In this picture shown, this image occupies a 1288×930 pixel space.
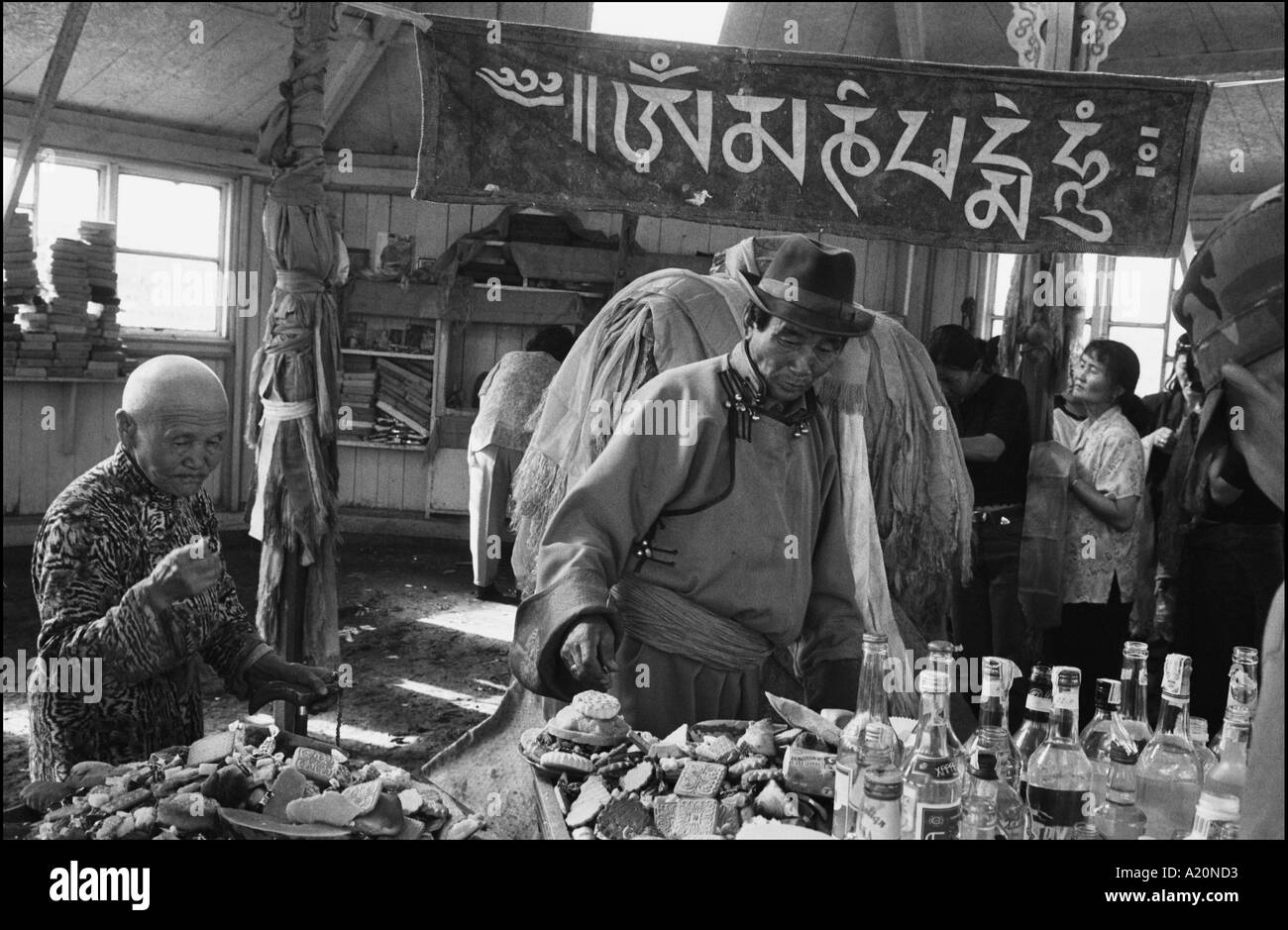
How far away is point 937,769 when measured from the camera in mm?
1676

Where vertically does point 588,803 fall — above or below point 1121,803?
below

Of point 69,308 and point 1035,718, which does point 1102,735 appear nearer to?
point 1035,718

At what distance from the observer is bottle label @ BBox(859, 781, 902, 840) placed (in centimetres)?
164

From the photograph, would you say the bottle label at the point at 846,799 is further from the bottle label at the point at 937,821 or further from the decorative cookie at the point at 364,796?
the decorative cookie at the point at 364,796

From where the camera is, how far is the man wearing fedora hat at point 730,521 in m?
2.49

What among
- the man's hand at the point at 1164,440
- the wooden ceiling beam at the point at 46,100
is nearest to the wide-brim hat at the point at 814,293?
the man's hand at the point at 1164,440

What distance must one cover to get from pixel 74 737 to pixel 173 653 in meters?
0.30

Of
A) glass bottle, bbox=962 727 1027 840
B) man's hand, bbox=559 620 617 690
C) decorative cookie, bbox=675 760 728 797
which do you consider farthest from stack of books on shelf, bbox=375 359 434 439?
glass bottle, bbox=962 727 1027 840

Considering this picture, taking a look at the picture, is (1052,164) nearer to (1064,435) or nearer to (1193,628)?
(1193,628)

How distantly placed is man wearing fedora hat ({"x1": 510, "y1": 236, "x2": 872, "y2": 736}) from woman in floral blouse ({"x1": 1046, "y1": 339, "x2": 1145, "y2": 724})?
81.2 inches

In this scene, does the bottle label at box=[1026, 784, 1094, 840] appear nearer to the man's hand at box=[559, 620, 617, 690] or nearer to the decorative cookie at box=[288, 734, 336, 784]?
the man's hand at box=[559, 620, 617, 690]

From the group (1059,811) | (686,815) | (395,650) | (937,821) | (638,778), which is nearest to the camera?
(937,821)

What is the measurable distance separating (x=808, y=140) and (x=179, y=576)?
214 cm

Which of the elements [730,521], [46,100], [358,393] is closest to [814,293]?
[730,521]
